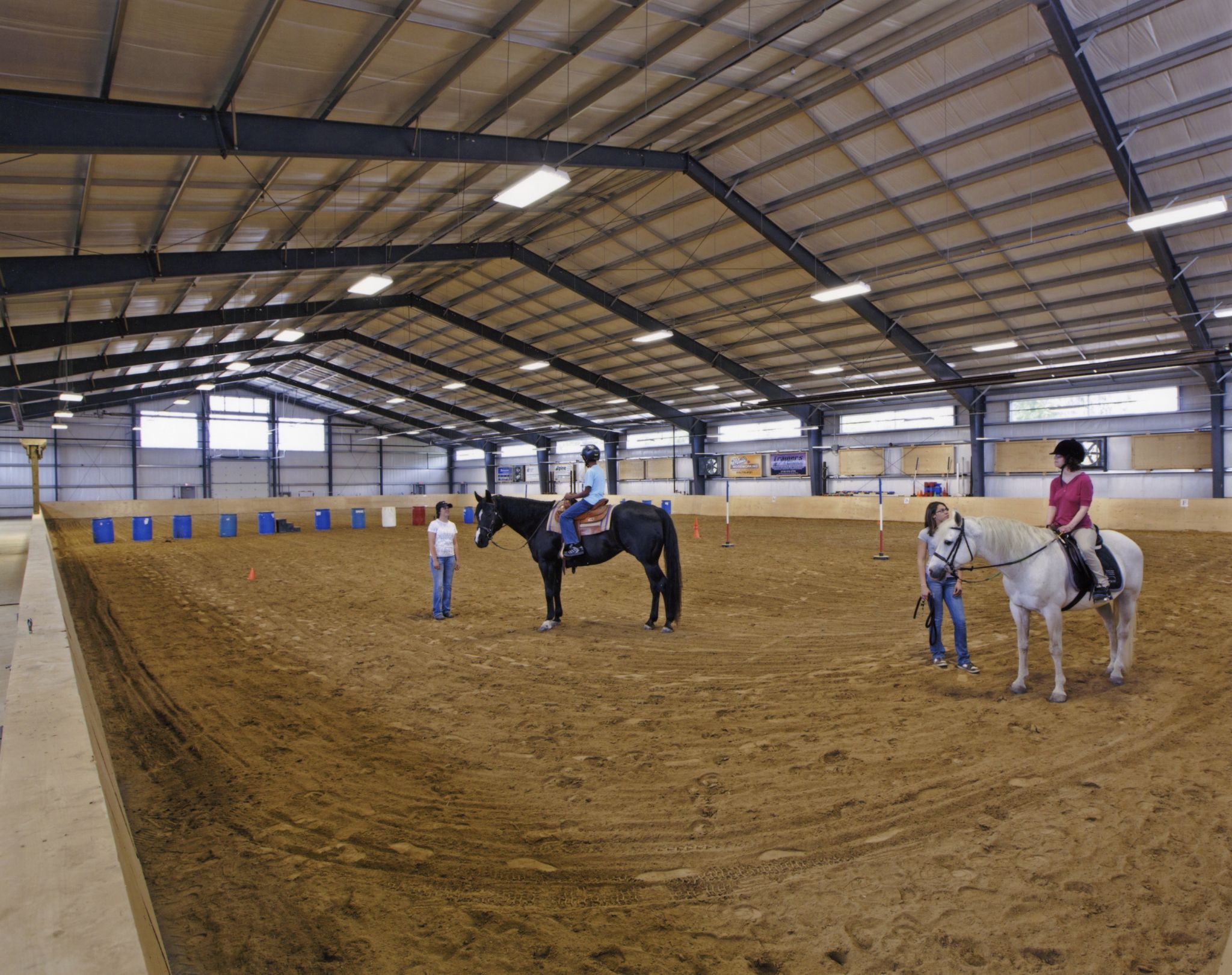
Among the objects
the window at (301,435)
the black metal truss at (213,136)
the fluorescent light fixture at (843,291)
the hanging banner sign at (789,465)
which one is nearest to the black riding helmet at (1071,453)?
the black metal truss at (213,136)

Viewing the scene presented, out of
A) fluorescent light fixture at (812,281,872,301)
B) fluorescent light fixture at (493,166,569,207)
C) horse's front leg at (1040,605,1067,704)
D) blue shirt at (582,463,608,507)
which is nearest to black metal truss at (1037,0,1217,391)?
fluorescent light fixture at (812,281,872,301)

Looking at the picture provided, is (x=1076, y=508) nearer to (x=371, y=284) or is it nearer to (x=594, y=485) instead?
(x=594, y=485)

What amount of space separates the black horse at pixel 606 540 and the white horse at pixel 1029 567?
133 inches

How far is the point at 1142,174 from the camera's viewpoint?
13469 mm

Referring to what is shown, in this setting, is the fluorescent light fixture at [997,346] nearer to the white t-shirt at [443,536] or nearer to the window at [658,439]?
the window at [658,439]

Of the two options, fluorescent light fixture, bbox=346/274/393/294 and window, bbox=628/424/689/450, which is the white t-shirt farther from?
window, bbox=628/424/689/450

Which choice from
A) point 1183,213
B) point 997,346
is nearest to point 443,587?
point 1183,213

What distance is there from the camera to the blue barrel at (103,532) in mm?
21688

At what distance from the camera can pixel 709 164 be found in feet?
51.1

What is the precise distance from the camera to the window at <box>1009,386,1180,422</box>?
23312 millimetres

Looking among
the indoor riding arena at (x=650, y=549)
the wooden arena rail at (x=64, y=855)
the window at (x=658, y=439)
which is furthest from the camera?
the window at (x=658, y=439)

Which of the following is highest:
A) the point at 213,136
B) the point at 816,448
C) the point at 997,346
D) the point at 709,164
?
the point at 709,164

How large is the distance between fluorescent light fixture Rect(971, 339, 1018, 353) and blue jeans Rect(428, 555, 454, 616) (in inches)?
807

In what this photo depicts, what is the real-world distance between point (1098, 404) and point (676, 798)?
91.8 feet
